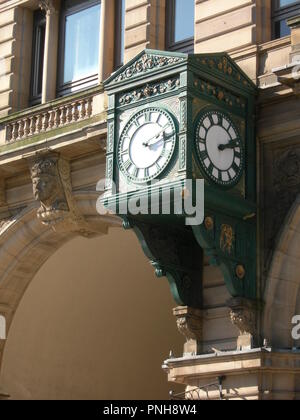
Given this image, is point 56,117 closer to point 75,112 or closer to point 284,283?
point 75,112

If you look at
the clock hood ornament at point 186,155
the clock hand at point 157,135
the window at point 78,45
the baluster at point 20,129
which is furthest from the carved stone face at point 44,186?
the clock hand at point 157,135

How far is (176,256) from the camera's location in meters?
17.2

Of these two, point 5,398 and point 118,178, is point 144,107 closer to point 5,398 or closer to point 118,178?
point 118,178

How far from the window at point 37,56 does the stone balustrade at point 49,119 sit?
3.27 ft

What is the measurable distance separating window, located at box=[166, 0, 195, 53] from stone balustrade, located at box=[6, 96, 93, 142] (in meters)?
1.68

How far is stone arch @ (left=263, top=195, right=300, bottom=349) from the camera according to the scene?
16500 millimetres

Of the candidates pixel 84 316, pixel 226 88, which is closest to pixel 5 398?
pixel 84 316

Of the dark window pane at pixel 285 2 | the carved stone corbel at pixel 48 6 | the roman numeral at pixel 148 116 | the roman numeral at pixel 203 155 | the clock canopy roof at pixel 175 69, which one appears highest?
the carved stone corbel at pixel 48 6

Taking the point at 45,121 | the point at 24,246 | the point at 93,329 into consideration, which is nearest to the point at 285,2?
the point at 45,121

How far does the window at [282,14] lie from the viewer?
17703 millimetres

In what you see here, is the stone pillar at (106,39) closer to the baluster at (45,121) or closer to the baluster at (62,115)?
the baluster at (62,115)

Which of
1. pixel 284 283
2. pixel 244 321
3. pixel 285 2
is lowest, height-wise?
pixel 244 321

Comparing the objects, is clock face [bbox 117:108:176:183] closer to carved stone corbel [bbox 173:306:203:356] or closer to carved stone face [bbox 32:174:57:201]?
carved stone corbel [bbox 173:306:203:356]

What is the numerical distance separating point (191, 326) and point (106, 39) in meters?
5.83
